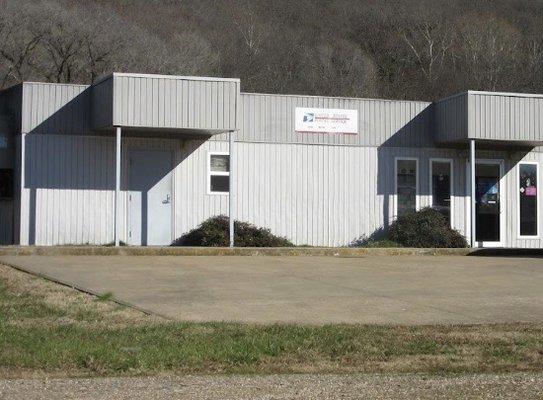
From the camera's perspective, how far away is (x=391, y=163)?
26.0m

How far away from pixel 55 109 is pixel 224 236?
5067mm

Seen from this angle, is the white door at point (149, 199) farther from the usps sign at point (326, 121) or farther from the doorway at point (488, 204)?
the doorway at point (488, 204)

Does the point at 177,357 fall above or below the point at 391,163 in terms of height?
below

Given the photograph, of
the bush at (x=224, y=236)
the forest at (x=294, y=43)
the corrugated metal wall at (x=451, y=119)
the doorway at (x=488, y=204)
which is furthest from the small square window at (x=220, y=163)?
the forest at (x=294, y=43)

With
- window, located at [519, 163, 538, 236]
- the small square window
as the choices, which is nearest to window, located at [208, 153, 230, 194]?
the small square window

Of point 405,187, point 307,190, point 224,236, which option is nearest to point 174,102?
point 224,236

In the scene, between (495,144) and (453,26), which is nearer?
(495,144)

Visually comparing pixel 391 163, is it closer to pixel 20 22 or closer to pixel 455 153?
pixel 455 153

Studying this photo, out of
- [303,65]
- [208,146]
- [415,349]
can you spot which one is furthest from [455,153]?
[303,65]

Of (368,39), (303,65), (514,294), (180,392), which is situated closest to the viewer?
(180,392)

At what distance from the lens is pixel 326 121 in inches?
1006

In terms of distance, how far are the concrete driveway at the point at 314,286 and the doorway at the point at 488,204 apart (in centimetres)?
535

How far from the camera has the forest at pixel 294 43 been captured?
2048 inches

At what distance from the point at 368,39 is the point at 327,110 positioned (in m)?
52.3
